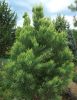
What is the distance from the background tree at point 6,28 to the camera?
1192 inches

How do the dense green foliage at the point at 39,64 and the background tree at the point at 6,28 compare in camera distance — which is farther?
the background tree at the point at 6,28

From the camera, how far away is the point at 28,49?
835 inches

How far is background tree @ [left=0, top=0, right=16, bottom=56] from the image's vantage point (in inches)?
1192

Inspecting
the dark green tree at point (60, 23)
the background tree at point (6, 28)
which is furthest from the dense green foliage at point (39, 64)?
the dark green tree at point (60, 23)

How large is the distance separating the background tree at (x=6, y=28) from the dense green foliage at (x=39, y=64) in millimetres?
8155

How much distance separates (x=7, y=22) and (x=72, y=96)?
325 inches

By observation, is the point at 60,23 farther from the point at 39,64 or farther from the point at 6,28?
the point at 39,64

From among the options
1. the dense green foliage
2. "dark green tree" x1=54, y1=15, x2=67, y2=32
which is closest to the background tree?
"dark green tree" x1=54, y1=15, x2=67, y2=32

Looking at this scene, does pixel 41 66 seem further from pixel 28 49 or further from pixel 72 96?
pixel 72 96

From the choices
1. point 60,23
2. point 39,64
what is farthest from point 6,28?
point 39,64

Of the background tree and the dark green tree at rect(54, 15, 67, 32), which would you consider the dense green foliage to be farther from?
the dark green tree at rect(54, 15, 67, 32)

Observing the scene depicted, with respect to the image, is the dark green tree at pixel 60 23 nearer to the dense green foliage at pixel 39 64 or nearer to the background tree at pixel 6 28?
the background tree at pixel 6 28

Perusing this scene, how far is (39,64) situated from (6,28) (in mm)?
10665

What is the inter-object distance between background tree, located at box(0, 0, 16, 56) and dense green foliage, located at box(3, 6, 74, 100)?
321 inches
